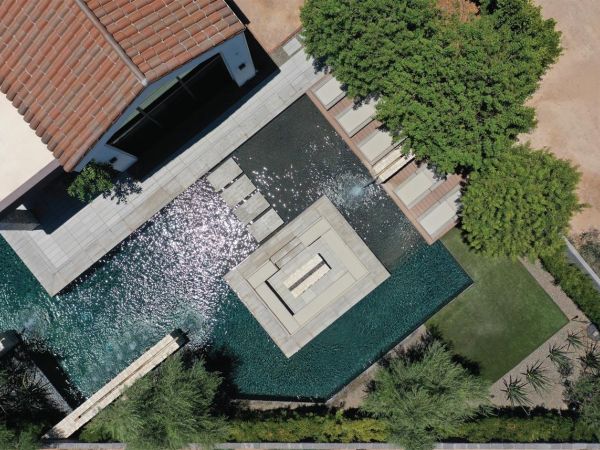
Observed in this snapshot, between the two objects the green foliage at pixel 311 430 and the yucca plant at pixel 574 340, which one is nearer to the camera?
the green foliage at pixel 311 430

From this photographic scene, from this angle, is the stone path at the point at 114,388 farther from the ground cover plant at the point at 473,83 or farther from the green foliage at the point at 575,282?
the green foliage at the point at 575,282

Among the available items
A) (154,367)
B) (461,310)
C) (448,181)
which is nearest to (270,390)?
(154,367)

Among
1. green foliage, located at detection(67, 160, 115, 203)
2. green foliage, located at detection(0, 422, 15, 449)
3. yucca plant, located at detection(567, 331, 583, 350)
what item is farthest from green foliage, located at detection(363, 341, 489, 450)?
green foliage, located at detection(0, 422, 15, 449)

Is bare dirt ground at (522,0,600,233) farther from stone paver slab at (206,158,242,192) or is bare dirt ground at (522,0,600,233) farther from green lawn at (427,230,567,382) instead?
stone paver slab at (206,158,242,192)

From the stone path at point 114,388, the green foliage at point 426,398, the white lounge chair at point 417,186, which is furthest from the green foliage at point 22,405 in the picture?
the white lounge chair at point 417,186

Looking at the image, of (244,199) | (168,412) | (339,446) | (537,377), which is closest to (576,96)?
(537,377)

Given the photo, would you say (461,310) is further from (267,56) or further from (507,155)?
(267,56)
